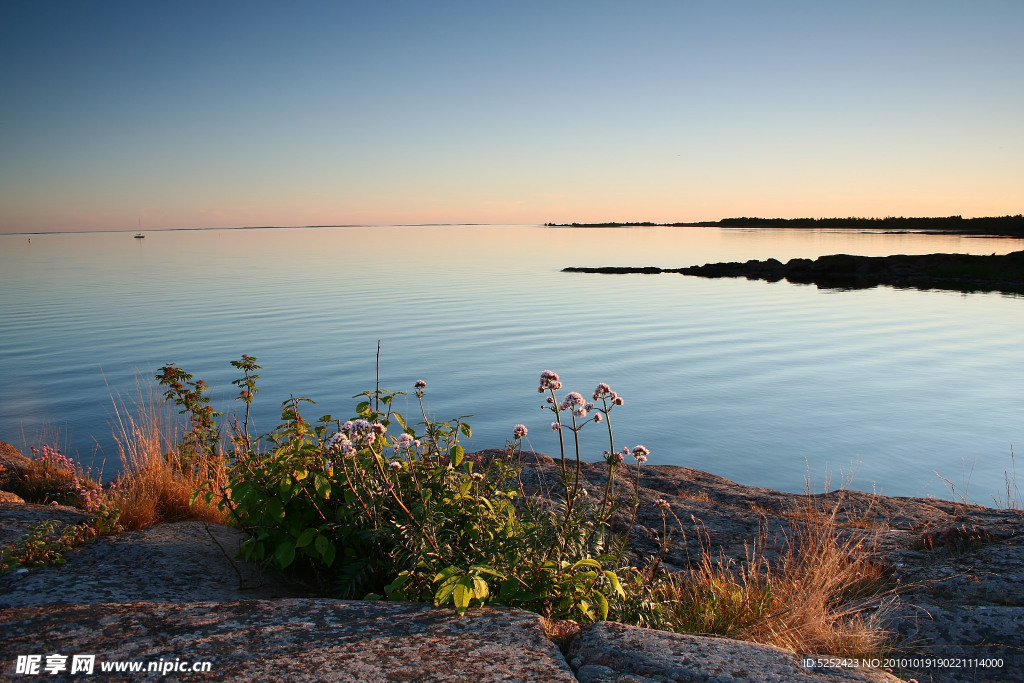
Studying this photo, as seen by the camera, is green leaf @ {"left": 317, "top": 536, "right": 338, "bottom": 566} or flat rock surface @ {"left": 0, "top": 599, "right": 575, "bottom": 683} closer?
flat rock surface @ {"left": 0, "top": 599, "right": 575, "bottom": 683}

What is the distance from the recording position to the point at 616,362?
19.1 metres

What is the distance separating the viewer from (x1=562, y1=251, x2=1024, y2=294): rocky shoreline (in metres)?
44.1

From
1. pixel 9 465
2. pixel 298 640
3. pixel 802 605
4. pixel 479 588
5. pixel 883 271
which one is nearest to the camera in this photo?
pixel 298 640

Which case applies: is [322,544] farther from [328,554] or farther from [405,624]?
[405,624]

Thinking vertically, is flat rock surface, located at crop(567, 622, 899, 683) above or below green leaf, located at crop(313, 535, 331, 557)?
below

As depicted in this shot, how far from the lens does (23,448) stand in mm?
11000

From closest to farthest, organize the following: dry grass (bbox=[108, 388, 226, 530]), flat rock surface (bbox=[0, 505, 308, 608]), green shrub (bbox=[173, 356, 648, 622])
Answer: green shrub (bbox=[173, 356, 648, 622]), flat rock surface (bbox=[0, 505, 308, 608]), dry grass (bbox=[108, 388, 226, 530])

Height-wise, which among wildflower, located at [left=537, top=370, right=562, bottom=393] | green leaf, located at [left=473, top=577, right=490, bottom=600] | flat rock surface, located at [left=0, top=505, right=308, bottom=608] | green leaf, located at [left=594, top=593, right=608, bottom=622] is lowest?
flat rock surface, located at [left=0, top=505, right=308, bottom=608]

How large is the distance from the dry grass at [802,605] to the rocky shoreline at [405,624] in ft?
0.65

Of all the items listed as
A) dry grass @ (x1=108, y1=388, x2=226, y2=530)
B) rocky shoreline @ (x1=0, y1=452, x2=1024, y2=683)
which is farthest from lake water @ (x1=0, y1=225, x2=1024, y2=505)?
rocky shoreline @ (x1=0, y1=452, x2=1024, y2=683)

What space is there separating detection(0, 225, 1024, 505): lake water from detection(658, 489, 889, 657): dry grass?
6.03 metres

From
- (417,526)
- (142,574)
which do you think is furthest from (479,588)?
(142,574)

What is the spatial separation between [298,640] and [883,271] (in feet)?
176

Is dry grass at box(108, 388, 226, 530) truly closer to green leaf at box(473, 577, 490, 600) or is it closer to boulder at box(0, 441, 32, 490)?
boulder at box(0, 441, 32, 490)
